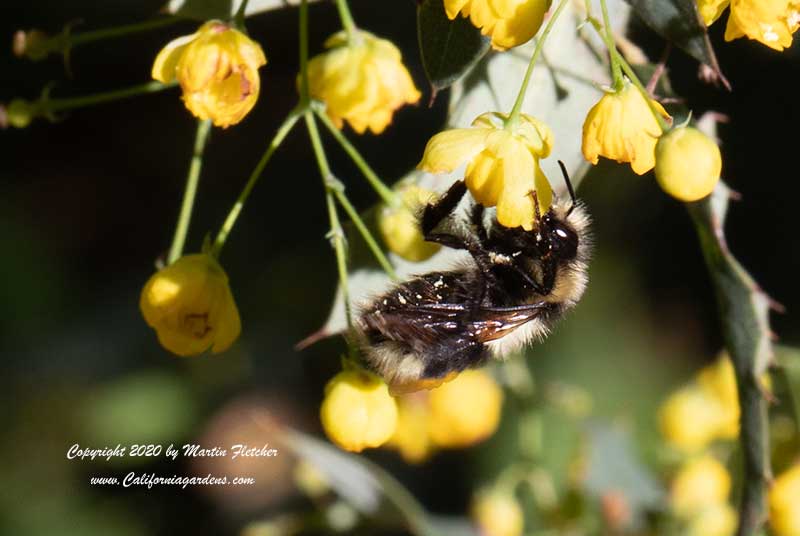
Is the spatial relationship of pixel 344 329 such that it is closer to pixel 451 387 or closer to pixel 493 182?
pixel 493 182

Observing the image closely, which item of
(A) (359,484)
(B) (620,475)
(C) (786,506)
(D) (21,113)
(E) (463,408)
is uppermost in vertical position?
(D) (21,113)

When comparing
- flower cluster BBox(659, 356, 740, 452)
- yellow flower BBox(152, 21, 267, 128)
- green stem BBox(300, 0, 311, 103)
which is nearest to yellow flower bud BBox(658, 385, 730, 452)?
flower cluster BBox(659, 356, 740, 452)

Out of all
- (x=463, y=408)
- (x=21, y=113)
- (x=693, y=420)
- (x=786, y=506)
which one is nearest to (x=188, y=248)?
(x=463, y=408)

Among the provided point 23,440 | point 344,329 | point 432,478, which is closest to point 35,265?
point 23,440

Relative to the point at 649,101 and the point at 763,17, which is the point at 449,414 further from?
the point at 763,17

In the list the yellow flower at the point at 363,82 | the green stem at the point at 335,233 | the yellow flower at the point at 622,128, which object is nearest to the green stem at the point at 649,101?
the yellow flower at the point at 622,128

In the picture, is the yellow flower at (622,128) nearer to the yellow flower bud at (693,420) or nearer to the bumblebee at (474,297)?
the bumblebee at (474,297)
